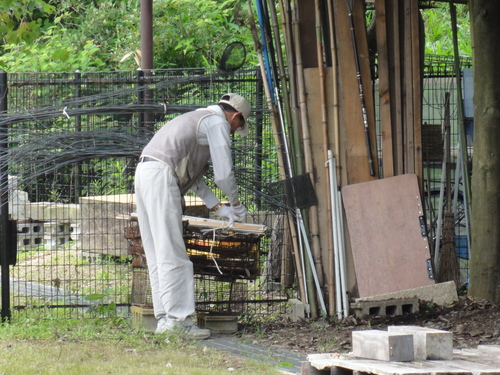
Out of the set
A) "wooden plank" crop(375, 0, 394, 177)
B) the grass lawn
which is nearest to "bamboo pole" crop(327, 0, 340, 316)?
"wooden plank" crop(375, 0, 394, 177)

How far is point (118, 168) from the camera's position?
818cm

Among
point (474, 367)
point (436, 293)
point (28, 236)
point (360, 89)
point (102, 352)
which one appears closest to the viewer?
point (474, 367)

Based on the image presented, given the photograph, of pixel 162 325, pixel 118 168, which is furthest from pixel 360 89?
pixel 162 325

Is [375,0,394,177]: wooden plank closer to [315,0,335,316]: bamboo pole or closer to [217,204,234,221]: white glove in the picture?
[315,0,335,316]: bamboo pole

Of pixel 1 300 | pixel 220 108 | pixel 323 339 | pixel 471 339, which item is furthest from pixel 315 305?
pixel 1 300

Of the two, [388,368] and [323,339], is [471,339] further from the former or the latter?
[388,368]

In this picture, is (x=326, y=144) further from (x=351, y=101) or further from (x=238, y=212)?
(x=238, y=212)

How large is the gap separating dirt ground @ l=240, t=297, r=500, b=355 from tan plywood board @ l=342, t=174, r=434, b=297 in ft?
1.21

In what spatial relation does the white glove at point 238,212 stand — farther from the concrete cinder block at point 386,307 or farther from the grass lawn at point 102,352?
the concrete cinder block at point 386,307

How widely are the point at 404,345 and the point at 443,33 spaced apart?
579 inches

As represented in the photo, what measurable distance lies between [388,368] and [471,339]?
2647 mm

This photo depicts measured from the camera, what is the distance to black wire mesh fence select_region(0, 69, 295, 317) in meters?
7.32

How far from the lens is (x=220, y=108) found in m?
6.93

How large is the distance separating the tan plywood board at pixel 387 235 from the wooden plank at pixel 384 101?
178mm
